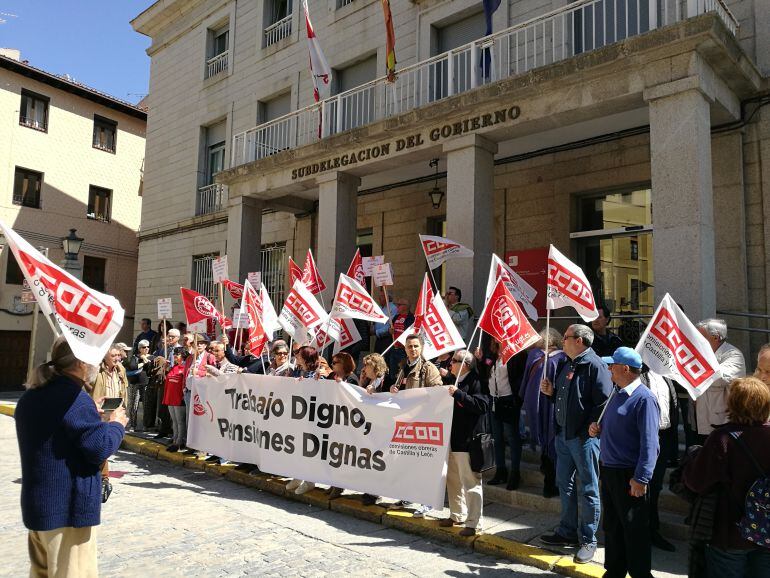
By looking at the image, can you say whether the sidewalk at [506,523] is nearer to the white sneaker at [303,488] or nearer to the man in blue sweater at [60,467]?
the white sneaker at [303,488]

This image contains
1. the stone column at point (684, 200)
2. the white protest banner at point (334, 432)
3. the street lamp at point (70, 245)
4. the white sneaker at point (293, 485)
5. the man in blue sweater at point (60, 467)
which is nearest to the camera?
the man in blue sweater at point (60, 467)

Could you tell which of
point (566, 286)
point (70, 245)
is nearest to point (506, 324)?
point (566, 286)

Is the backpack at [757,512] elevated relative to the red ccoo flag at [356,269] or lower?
lower

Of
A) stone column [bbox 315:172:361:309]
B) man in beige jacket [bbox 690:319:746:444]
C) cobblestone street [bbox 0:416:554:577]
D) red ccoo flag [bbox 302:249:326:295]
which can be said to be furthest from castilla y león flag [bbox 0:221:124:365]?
stone column [bbox 315:172:361:309]

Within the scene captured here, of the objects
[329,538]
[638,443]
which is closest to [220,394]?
[329,538]

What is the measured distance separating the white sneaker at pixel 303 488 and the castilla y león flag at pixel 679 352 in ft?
13.8

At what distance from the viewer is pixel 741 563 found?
11.3 feet

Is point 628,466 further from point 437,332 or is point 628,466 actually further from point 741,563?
point 437,332

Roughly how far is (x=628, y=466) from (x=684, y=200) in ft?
14.6

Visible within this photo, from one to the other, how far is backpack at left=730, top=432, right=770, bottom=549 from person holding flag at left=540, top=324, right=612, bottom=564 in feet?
5.57

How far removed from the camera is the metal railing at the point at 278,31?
1688cm

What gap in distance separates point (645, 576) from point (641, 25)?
8.87 m

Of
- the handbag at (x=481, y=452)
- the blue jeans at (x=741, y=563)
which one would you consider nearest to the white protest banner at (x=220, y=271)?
the handbag at (x=481, y=452)

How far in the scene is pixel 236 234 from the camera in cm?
1464
